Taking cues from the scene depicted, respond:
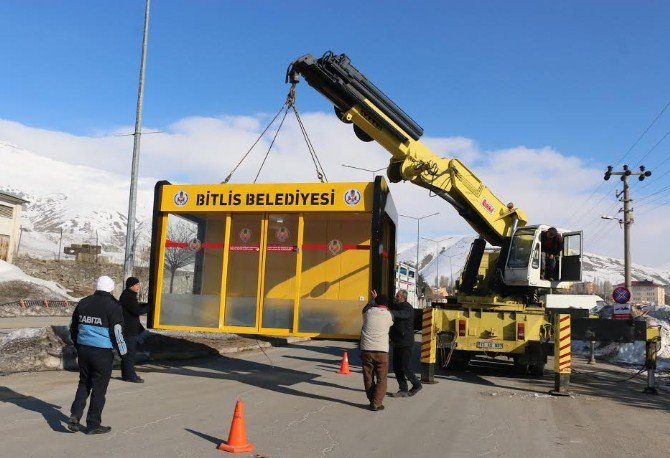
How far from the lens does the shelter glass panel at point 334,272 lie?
971cm

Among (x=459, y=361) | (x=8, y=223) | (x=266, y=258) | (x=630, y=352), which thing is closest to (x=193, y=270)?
(x=266, y=258)

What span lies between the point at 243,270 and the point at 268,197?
4.86ft

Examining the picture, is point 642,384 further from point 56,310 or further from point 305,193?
point 56,310

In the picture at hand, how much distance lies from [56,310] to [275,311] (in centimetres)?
2746

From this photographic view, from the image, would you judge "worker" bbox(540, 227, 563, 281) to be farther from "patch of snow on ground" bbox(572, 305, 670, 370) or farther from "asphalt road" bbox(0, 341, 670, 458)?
"patch of snow on ground" bbox(572, 305, 670, 370)

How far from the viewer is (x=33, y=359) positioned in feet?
34.6

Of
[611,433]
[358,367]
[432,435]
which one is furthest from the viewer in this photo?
[358,367]

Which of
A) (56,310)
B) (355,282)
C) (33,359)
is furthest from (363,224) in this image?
(56,310)

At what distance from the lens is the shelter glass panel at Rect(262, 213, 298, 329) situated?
32.7ft

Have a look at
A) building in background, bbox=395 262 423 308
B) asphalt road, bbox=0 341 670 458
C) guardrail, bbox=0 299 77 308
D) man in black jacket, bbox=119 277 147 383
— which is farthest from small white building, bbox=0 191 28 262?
man in black jacket, bbox=119 277 147 383

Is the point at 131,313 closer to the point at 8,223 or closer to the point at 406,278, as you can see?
the point at 406,278

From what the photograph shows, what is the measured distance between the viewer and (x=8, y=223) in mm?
44156

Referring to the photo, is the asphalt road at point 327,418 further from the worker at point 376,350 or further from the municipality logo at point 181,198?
the municipality logo at point 181,198

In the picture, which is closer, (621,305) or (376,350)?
(376,350)
